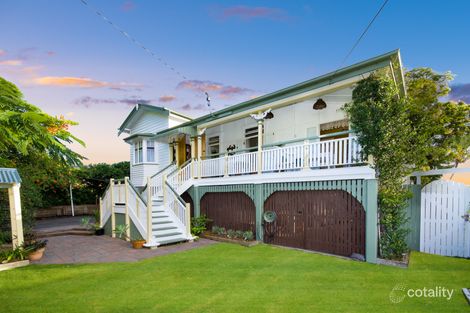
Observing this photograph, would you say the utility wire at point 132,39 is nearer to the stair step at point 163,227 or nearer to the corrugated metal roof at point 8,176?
the corrugated metal roof at point 8,176

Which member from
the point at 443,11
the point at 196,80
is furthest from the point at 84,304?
the point at 443,11

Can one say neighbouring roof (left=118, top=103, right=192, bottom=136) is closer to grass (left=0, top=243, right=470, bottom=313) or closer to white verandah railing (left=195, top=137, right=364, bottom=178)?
white verandah railing (left=195, top=137, right=364, bottom=178)

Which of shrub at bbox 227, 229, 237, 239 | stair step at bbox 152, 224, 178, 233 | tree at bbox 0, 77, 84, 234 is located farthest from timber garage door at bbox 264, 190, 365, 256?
tree at bbox 0, 77, 84, 234

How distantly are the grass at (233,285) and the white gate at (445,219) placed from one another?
0.45 m

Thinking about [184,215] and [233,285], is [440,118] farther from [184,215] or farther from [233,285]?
[233,285]

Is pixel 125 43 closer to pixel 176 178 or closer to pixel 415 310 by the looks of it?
pixel 176 178

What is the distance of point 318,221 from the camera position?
759 cm

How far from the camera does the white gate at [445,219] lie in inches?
262

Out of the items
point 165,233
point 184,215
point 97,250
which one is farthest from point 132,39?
point 97,250

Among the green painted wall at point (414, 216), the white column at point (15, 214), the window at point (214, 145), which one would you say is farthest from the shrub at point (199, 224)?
the green painted wall at point (414, 216)

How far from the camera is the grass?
156 inches

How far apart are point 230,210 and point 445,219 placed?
699 cm

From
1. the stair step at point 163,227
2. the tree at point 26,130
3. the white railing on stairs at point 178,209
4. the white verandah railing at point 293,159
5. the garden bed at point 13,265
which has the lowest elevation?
the garden bed at point 13,265

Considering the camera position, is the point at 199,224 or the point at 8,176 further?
the point at 199,224
